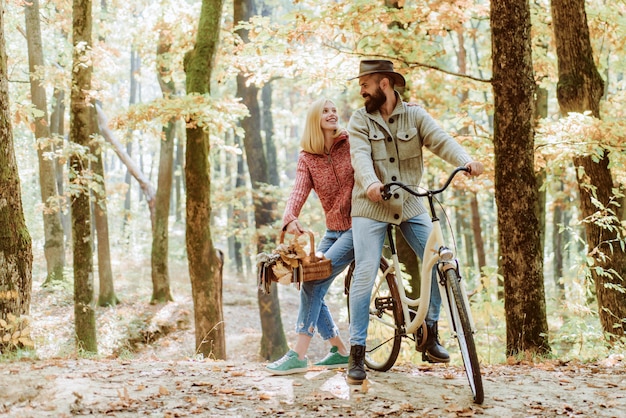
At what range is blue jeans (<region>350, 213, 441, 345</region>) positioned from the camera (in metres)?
4.51

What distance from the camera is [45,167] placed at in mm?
16078

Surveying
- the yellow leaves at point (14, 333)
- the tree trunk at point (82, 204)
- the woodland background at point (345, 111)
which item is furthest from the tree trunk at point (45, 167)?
the yellow leaves at point (14, 333)

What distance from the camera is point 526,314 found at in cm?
603

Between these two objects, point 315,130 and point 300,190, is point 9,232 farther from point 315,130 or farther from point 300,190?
point 315,130

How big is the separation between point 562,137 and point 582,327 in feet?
Answer: 7.58

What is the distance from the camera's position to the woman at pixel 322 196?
4867 mm

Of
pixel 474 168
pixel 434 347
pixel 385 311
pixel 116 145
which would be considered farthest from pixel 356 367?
pixel 116 145

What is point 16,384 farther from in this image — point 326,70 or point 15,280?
point 326,70

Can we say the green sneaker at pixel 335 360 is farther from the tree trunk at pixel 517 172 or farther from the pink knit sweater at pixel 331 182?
the tree trunk at pixel 517 172

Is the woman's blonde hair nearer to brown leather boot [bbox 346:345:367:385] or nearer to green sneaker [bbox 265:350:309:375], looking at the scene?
brown leather boot [bbox 346:345:367:385]

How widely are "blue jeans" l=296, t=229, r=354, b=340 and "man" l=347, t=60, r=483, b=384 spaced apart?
0.31m

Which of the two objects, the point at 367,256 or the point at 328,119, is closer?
the point at 367,256

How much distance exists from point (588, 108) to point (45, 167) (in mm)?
13213

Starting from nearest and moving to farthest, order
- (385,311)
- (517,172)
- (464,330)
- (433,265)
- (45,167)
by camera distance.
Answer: (464,330), (433,265), (385,311), (517,172), (45,167)
